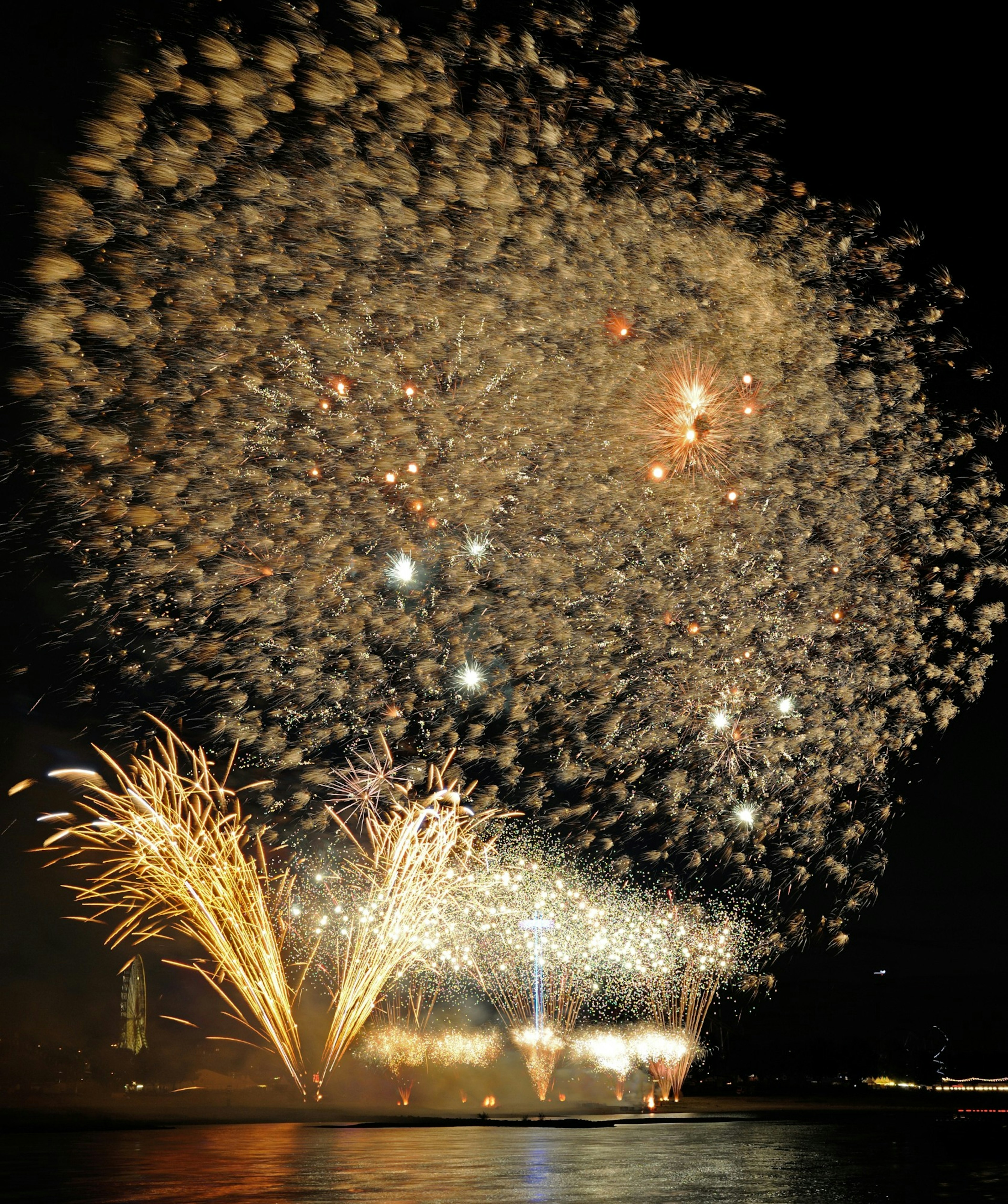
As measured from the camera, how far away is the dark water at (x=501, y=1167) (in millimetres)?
13312

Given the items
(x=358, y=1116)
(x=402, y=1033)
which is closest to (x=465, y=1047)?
(x=402, y=1033)

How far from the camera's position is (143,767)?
20.0 meters

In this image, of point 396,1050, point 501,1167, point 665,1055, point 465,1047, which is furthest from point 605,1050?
point 501,1167

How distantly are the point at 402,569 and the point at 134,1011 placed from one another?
35364mm

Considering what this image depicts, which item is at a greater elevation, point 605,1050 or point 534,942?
point 534,942

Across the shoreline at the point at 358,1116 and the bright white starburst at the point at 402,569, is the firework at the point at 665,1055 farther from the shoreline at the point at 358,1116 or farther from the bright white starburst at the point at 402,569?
the bright white starburst at the point at 402,569

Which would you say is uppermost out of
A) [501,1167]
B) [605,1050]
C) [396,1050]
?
Result: [501,1167]

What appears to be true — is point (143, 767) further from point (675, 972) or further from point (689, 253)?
point (675, 972)

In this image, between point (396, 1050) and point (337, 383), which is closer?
point (337, 383)

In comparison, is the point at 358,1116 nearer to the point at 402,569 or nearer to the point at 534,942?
the point at 534,942

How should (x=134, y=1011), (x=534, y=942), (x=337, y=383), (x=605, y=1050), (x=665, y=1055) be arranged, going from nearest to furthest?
(x=337, y=383), (x=534, y=942), (x=134, y=1011), (x=665, y=1055), (x=605, y=1050)

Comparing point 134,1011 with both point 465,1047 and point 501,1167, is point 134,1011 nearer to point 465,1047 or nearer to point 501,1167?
point 465,1047

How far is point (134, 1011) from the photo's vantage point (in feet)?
150

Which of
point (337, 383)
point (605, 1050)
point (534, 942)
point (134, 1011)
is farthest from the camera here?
point (605, 1050)
